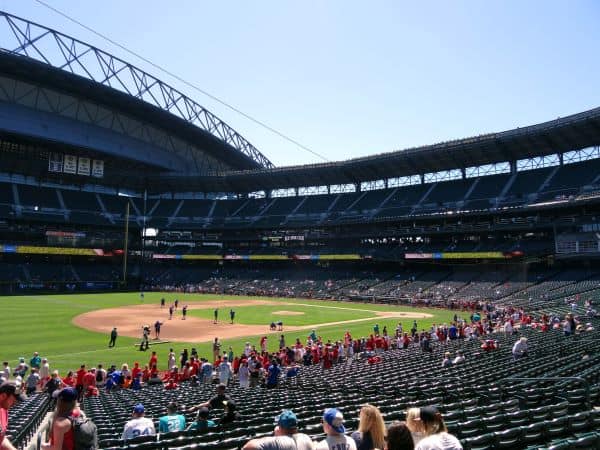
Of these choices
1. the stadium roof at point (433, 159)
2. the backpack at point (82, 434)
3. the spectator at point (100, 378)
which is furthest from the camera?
the stadium roof at point (433, 159)

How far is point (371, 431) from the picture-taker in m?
4.53

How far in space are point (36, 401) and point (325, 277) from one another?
61.1 meters

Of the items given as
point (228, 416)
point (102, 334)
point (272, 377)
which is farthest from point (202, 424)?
point (102, 334)

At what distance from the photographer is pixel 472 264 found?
62.5 meters


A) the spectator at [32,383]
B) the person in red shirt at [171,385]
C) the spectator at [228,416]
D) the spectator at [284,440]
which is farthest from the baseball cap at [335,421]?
the spectator at [32,383]

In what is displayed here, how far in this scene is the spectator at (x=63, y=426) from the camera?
4582mm

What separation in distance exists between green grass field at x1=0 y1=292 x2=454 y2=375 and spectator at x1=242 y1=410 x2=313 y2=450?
2230cm

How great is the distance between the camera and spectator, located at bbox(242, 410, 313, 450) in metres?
3.82

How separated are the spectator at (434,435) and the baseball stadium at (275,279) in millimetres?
51

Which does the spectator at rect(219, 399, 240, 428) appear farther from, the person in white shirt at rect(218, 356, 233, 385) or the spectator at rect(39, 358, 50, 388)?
the spectator at rect(39, 358, 50, 388)

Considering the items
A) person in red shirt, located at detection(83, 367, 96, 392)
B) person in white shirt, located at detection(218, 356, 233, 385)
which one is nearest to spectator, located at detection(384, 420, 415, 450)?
person in white shirt, located at detection(218, 356, 233, 385)

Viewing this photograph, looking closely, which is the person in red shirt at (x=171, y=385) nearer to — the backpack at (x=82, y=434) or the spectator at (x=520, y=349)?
A: the spectator at (x=520, y=349)

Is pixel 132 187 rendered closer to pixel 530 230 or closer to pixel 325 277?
pixel 325 277

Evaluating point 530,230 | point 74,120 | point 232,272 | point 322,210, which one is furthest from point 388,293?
point 74,120
